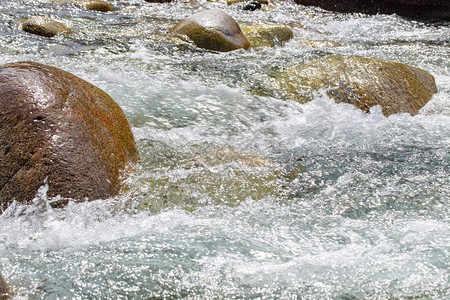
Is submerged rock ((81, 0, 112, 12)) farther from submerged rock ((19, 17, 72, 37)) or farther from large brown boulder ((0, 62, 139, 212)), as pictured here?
large brown boulder ((0, 62, 139, 212))

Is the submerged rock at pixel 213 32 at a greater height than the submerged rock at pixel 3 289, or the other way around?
the submerged rock at pixel 213 32

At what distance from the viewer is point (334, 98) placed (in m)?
5.22

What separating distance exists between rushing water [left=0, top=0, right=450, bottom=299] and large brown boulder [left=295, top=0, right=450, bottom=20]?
24.5 ft

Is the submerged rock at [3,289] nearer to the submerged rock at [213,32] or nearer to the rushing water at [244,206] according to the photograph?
the rushing water at [244,206]

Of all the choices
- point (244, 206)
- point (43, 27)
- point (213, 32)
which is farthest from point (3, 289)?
point (43, 27)

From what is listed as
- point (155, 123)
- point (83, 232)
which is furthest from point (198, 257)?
point (155, 123)

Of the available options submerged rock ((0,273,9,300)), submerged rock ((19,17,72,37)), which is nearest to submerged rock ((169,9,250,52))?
submerged rock ((19,17,72,37))

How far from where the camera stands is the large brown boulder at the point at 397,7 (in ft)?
42.1

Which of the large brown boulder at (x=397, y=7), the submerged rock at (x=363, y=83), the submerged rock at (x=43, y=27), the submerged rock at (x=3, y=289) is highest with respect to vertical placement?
the large brown boulder at (x=397, y=7)

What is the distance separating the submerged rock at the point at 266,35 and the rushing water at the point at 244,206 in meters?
1.93

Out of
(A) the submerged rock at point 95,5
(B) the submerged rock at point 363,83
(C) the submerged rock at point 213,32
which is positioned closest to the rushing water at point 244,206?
(B) the submerged rock at point 363,83

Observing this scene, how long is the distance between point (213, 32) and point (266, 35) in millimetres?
1553

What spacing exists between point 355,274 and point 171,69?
4.48 meters

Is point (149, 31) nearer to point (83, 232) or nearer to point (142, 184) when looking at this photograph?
point (142, 184)
